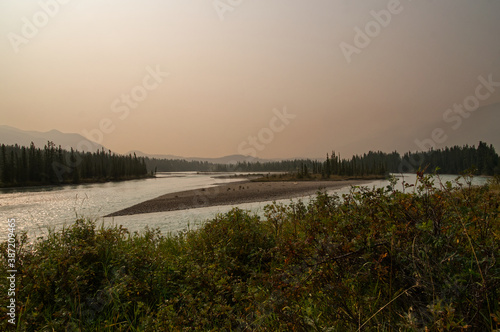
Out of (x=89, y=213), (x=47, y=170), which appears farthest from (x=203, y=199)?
(x=47, y=170)

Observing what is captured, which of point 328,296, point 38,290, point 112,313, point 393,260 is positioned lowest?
point 112,313

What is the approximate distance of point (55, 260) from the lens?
4.61m

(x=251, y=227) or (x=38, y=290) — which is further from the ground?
(x=251, y=227)

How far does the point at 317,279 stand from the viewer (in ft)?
12.0

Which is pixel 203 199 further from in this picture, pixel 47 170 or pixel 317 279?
pixel 47 170

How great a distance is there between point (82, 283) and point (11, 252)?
1875 mm

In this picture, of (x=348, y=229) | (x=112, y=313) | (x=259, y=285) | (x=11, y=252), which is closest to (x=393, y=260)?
(x=348, y=229)

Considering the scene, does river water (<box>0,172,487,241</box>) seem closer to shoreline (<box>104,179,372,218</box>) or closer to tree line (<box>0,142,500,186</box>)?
shoreline (<box>104,179,372,218</box>)

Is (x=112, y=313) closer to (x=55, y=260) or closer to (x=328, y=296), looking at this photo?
(x=55, y=260)

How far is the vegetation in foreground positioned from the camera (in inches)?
104

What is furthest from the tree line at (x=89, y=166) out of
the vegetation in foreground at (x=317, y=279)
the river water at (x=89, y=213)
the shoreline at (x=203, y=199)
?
the vegetation in foreground at (x=317, y=279)

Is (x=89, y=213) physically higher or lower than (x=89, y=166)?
lower

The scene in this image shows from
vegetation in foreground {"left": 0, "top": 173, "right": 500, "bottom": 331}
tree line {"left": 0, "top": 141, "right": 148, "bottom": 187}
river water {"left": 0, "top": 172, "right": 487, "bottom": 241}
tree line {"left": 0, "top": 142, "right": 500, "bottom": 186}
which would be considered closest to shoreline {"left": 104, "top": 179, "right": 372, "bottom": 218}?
river water {"left": 0, "top": 172, "right": 487, "bottom": 241}

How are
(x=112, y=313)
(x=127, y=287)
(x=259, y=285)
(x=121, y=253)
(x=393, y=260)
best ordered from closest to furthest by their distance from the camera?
(x=393, y=260) → (x=112, y=313) → (x=127, y=287) → (x=259, y=285) → (x=121, y=253)
